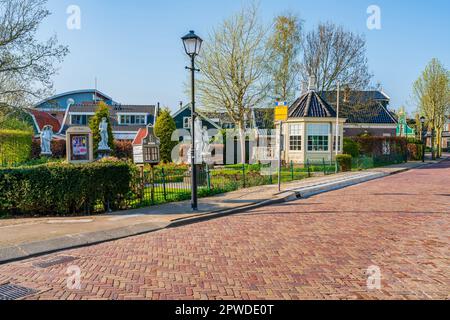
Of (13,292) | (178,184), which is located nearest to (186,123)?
(178,184)

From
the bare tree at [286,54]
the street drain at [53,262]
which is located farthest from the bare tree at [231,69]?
the street drain at [53,262]

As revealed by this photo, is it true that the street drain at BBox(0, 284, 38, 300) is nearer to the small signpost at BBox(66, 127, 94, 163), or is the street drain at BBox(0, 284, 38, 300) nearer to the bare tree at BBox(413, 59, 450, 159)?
the small signpost at BBox(66, 127, 94, 163)

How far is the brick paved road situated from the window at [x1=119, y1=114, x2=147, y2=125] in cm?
3931

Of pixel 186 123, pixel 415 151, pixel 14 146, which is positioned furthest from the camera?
pixel 415 151

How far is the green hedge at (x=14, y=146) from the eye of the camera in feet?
79.7

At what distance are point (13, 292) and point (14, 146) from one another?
80.7 feet

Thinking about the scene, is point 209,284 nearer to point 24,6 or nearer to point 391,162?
point 24,6

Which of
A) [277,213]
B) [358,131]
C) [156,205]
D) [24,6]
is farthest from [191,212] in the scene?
[358,131]

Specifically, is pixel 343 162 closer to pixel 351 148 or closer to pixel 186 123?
pixel 351 148

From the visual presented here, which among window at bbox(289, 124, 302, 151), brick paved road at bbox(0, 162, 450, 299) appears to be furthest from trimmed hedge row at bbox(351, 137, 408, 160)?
brick paved road at bbox(0, 162, 450, 299)

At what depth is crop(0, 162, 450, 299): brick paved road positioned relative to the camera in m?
4.87

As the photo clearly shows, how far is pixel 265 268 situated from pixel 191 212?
529cm

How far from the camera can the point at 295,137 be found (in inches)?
1143

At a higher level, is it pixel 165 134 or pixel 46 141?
pixel 165 134
